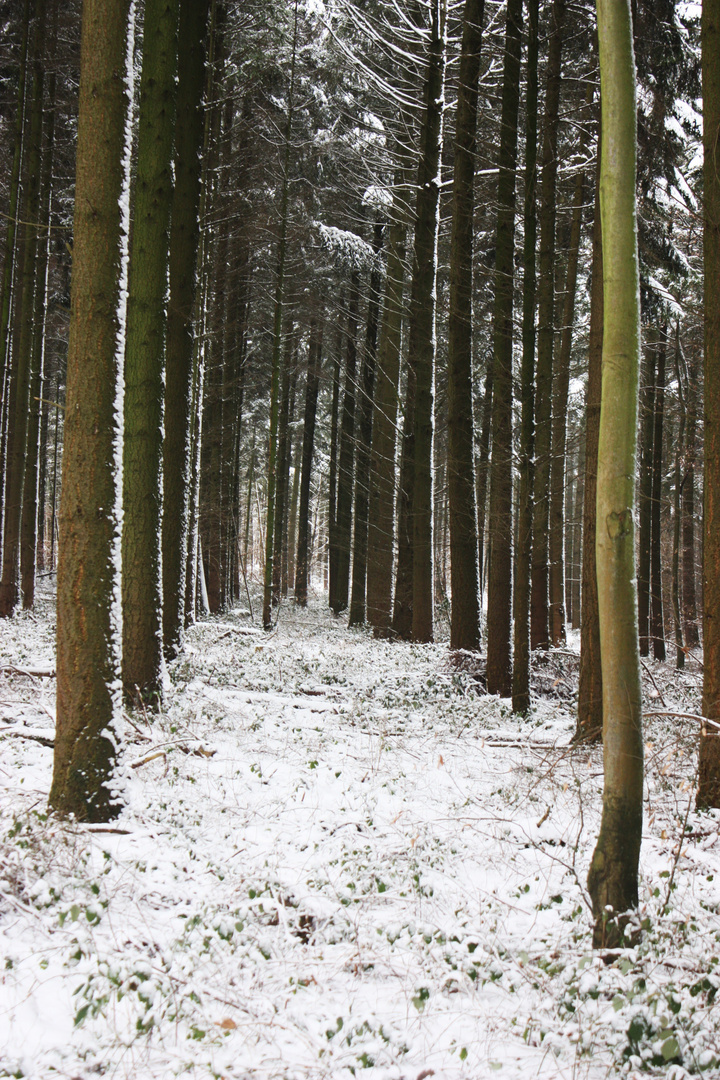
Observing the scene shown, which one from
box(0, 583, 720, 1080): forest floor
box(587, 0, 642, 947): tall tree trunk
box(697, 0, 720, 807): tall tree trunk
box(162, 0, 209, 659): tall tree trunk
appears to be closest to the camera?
box(0, 583, 720, 1080): forest floor

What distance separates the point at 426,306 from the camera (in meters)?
13.1

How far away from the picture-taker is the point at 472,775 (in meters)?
6.03

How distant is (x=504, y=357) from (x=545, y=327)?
1.09 meters

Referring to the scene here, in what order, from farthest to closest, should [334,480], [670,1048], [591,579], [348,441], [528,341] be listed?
[334,480] < [348,441] < [528,341] < [591,579] < [670,1048]

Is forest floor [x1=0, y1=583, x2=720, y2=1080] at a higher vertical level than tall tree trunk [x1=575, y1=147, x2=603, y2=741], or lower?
lower

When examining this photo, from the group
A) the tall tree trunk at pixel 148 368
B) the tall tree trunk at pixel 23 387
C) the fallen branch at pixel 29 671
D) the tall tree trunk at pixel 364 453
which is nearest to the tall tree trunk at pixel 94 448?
the tall tree trunk at pixel 148 368

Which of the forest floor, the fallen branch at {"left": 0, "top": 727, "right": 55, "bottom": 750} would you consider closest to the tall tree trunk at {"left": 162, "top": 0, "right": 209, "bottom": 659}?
the forest floor

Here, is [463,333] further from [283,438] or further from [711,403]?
[283,438]

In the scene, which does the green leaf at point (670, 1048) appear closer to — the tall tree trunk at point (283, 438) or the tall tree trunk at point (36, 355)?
the tall tree trunk at point (36, 355)

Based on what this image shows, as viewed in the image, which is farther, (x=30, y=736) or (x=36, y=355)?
(x=36, y=355)

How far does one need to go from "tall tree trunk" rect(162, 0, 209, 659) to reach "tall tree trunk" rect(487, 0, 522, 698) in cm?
400

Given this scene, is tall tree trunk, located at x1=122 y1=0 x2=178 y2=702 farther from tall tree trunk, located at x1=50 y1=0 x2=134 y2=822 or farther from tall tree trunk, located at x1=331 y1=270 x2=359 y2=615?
tall tree trunk, located at x1=331 y1=270 x2=359 y2=615

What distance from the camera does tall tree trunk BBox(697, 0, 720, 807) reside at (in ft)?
16.8

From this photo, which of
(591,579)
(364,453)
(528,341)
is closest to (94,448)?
(591,579)
